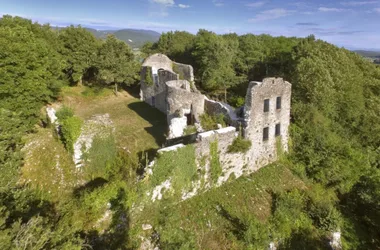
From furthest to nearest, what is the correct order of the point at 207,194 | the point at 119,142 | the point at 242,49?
the point at 242,49
the point at 119,142
the point at 207,194

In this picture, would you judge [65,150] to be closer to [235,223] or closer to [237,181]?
[237,181]

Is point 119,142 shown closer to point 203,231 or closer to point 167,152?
point 167,152

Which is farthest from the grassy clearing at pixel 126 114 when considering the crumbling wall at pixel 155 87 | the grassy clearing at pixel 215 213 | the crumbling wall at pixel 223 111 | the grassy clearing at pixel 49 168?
the grassy clearing at pixel 215 213

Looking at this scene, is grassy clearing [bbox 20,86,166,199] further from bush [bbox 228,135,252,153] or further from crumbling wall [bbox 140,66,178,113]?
bush [bbox 228,135,252,153]

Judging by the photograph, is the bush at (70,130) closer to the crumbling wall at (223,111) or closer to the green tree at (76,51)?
the crumbling wall at (223,111)

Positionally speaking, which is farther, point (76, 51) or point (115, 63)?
point (76, 51)

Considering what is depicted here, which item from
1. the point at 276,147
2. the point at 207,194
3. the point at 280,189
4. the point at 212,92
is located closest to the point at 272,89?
the point at 276,147

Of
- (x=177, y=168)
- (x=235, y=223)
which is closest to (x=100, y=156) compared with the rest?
(x=177, y=168)
